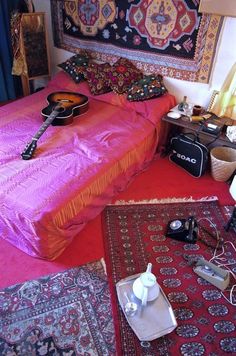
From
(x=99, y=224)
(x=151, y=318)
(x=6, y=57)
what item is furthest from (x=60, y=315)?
(x=6, y=57)

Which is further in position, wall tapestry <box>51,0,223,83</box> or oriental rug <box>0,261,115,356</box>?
wall tapestry <box>51,0,223,83</box>

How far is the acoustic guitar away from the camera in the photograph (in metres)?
2.03

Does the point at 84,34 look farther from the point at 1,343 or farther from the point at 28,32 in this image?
the point at 1,343

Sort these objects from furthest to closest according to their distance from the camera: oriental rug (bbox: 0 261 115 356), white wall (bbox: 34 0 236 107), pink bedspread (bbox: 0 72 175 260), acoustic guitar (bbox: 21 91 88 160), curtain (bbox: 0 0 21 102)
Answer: curtain (bbox: 0 0 21 102)
white wall (bbox: 34 0 236 107)
acoustic guitar (bbox: 21 91 88 160)
pink bedspread (bbox: 0 72 175 260)
oriental rug (bbox: 0 261 115 356)

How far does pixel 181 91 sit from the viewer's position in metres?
2.63

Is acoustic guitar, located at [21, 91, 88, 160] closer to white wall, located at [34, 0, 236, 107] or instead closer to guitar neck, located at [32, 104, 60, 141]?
guitar neck, located at [32, 104, 60, 141]

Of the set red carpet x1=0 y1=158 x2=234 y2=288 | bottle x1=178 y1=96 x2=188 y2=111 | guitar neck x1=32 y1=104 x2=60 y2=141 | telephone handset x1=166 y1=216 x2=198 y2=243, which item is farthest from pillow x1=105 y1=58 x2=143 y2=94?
telephone handset x1=166 y1=216 x2=198 y2=243

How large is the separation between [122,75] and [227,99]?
3.25 feet

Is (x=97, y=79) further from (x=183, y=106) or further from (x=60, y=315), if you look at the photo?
(x=60, y=315)

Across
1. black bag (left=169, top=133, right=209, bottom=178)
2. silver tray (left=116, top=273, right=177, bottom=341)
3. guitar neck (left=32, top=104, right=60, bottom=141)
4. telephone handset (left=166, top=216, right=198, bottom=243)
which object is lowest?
silver tray (left=116, top=273, right=177, bottom=341)

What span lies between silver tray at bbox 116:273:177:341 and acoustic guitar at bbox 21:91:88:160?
3.76 feet

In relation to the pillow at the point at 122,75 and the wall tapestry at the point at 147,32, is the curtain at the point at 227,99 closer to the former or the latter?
the wall tapestry at the point at 147,32

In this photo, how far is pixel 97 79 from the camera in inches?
109

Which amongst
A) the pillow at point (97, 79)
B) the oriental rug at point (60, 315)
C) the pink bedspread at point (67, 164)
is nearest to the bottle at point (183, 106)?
the pink bedspread at point (67, 164)
